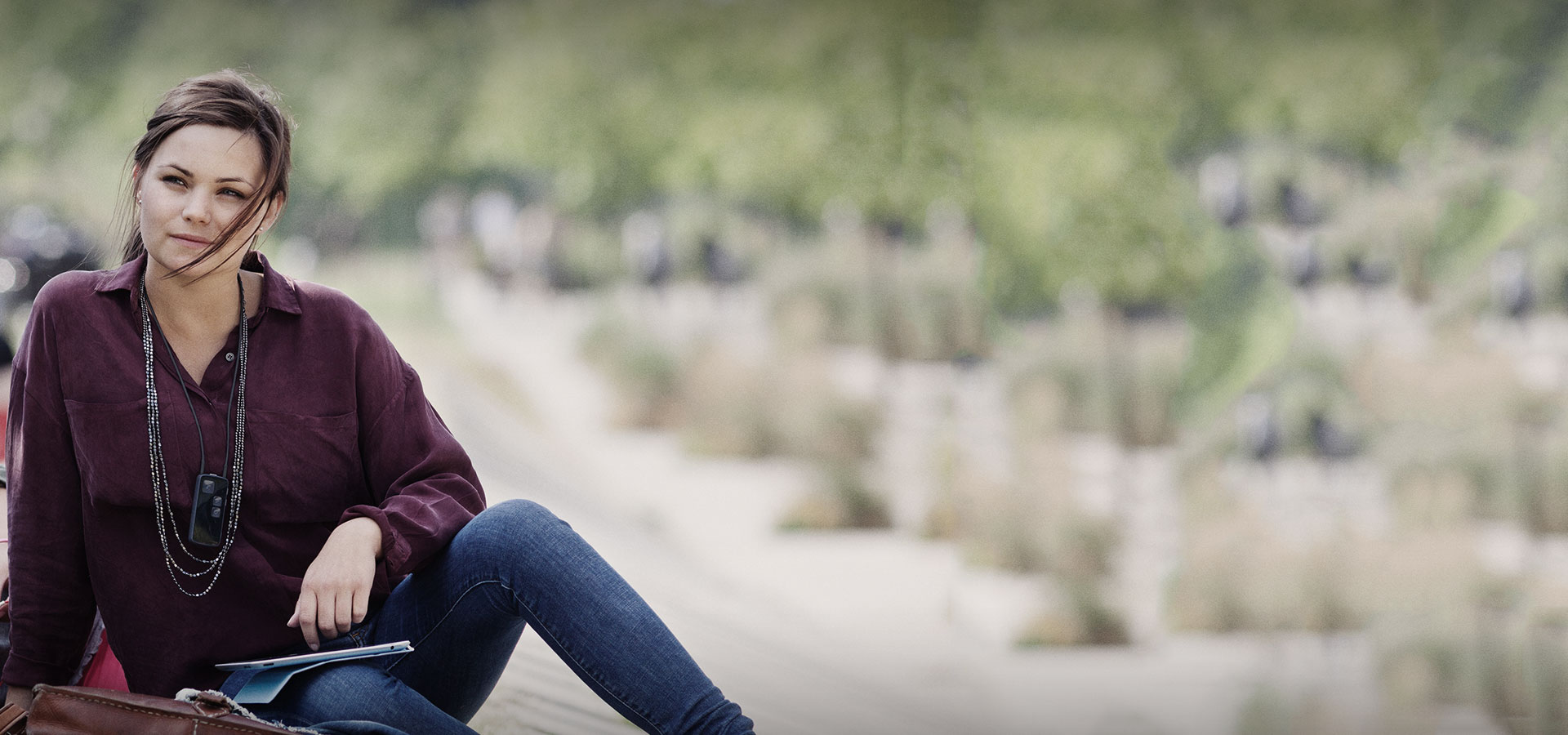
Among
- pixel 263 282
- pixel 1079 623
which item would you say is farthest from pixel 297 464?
pixel 1079 623

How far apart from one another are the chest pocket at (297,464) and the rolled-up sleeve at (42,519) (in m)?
0.12

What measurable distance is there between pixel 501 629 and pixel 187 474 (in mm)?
266

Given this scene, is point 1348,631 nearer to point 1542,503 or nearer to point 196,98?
point 1542,503

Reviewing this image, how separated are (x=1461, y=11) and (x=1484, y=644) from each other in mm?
1652

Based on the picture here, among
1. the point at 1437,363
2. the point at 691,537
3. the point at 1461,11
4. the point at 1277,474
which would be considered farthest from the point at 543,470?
the point at 1461,11

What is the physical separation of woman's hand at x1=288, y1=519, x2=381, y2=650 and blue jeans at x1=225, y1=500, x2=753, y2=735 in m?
0.03

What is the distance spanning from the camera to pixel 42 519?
0.95 m

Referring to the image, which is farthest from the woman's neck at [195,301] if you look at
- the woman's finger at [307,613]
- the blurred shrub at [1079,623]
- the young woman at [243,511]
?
the blurred shrub at [1079,623]

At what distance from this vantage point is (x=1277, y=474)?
3520 mm

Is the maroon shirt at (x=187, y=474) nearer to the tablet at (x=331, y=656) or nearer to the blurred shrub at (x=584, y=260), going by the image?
the tablet at (x=331, y=656)

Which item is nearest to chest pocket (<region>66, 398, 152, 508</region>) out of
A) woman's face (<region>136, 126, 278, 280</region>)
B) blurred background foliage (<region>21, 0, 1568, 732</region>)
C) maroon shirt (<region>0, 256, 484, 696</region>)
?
maroon shirt (<region>0, 256, 484, 696</region>)

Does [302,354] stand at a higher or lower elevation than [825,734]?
higher

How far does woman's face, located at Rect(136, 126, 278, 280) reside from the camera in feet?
3.15

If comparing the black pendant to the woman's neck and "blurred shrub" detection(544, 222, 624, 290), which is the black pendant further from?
"blurred shrub" detection(544, 222, 624, 290)
